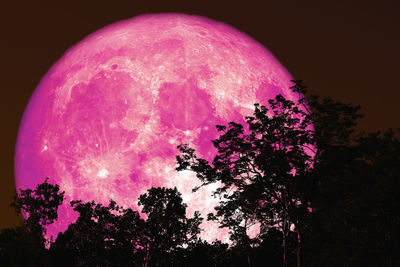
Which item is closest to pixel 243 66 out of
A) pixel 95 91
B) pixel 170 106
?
pixel 170 106

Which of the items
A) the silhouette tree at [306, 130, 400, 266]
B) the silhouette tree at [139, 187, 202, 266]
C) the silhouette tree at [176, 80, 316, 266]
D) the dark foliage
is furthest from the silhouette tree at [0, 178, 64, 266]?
the silhouette tree at [306, 130, 400, 266]

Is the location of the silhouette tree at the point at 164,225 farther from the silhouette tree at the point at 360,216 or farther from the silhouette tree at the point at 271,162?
the silhouette tree at the point at 360,216

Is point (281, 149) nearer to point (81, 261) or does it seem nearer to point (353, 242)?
point (353, 242)

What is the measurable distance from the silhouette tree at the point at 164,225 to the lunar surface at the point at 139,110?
13.3 ft

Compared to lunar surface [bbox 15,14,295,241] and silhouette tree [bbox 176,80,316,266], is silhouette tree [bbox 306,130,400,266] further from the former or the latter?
lunar surface [bbox 15,14,295,241]

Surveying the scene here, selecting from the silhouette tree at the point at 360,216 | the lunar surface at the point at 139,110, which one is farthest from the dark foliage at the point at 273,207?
the lunar surface at the point at 139,110

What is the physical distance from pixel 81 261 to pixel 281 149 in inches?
673

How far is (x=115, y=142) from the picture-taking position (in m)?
33.5

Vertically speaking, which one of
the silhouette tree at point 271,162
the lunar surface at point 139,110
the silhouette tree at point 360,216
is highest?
the lunar surface at point 139,110

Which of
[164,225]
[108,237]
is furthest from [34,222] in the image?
[164,225]

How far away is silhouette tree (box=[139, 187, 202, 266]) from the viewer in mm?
28672

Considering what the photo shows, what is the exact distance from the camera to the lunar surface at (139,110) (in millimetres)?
33406

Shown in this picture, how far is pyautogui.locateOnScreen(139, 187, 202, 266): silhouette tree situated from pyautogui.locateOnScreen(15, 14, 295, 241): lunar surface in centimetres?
404

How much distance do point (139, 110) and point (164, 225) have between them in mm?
10740
